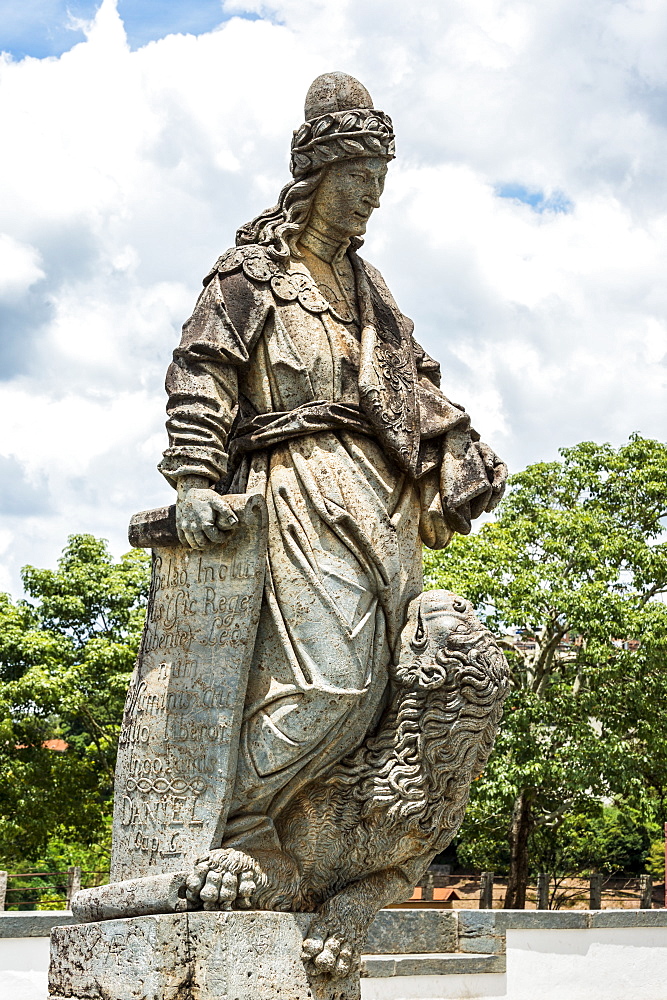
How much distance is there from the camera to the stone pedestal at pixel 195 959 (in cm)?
379

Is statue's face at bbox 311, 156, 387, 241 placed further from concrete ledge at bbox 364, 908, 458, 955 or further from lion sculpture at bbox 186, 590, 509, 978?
concrete ledge at bbox 364, 908, 458, 955

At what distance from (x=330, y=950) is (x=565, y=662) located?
1688cm

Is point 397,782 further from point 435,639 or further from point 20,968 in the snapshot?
point 20,968

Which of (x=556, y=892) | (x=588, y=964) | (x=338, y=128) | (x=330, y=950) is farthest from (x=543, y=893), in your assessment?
(x=338, y=128)

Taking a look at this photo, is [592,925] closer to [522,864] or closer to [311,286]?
[311,286]

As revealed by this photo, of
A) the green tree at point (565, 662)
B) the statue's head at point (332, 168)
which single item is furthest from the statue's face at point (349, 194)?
the green tree at point (565, 662)

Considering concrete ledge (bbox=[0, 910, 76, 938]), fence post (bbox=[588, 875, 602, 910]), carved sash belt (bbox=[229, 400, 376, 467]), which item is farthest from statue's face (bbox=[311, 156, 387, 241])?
fence post (bbox=[588, 875, 602, 910])

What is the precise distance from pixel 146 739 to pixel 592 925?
276 inches

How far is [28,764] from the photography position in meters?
19.9

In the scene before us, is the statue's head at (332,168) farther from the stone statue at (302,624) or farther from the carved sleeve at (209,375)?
the carved sleeve at (209,375)

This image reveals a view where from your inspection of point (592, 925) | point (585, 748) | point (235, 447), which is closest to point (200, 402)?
point (235, 447)

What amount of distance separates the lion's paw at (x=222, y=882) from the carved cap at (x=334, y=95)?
2661mm

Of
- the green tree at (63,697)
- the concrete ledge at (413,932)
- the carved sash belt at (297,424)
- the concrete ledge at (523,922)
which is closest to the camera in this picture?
the carved sash belt at (297,424)

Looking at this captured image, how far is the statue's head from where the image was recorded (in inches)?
174
